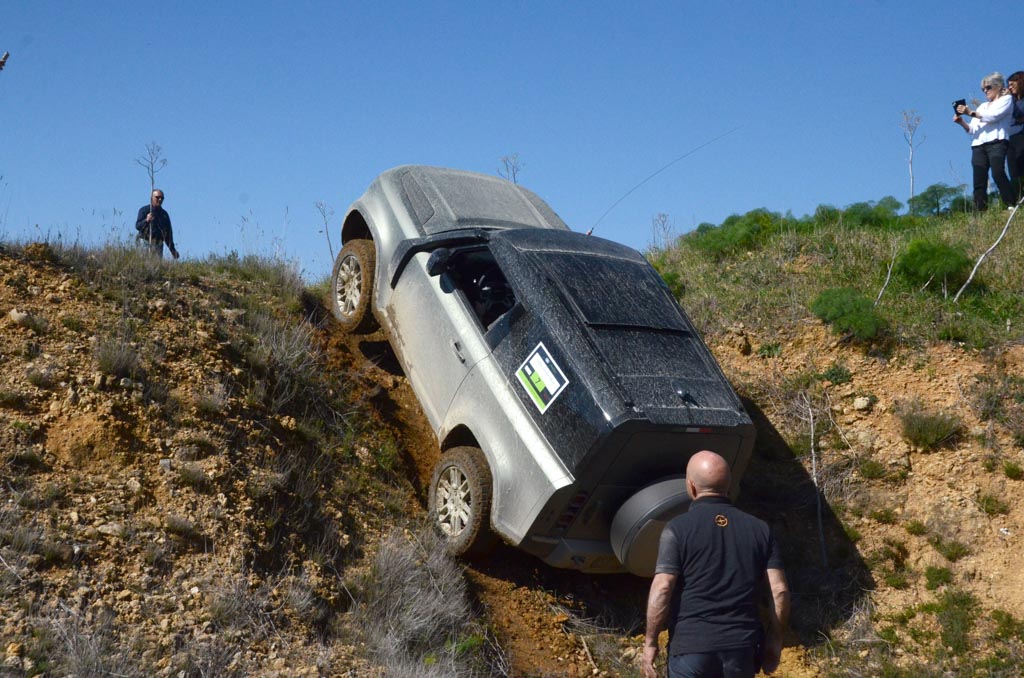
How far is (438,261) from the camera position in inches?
271

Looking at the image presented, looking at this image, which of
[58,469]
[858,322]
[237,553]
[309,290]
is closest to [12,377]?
[58,469]

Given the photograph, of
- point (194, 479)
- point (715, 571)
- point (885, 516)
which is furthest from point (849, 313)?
point (194, 479)

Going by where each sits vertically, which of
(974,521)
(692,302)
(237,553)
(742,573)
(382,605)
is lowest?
(974,521)

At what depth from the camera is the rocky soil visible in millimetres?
5082

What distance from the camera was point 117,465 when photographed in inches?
230


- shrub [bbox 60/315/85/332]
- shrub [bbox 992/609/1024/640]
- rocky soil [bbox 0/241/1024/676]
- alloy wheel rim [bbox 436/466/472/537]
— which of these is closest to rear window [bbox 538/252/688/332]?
alloy wheel rim [bbox 436/466/472/537]

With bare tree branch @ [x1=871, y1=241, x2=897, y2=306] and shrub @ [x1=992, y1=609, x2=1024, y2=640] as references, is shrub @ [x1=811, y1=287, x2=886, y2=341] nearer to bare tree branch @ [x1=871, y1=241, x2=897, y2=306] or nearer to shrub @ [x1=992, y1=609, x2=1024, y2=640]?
bare tree branch @ [x1=871, y1=241, x2=897, y2=306]

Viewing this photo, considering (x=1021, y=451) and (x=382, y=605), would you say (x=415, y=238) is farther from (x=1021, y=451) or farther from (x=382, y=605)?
(x=1021, y=451)

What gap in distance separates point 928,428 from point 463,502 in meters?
4.05

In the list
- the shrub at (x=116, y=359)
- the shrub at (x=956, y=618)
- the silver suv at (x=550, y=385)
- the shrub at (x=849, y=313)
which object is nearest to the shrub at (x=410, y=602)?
the silver suv at (x=550, y=385)

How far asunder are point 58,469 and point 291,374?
2234 millimetres

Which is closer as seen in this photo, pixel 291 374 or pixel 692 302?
pixel 291 374

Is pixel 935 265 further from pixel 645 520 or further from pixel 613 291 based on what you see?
pixel 645 520

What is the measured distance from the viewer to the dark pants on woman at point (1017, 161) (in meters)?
11.0
